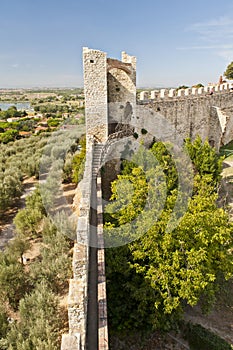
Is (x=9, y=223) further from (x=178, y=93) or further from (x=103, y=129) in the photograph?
(x=178, y=93)

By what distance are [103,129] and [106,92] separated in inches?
69.5

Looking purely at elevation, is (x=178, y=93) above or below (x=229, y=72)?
below

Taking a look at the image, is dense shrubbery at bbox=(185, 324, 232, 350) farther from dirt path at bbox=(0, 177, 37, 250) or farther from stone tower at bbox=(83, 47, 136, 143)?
stone tower at bbox=(83, 47, 136, 143)

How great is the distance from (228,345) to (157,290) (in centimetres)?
324

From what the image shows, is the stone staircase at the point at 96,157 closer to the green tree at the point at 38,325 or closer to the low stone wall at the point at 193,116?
the low stone wall at the point at 193,116

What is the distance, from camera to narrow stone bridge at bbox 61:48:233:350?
486cm

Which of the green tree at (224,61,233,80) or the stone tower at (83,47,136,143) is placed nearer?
the stone tower at (83,47,136,143)

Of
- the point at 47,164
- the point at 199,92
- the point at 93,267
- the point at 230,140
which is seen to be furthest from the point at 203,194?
the point at 230,140

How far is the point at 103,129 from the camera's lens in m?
13.2

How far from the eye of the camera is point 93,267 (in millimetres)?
6668

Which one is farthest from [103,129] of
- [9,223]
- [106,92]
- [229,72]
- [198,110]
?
[229,72]

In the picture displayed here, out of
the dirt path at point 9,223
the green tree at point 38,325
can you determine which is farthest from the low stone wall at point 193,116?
the green tree at point 38,325

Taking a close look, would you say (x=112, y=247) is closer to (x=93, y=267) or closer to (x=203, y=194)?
(x=93, y=267)

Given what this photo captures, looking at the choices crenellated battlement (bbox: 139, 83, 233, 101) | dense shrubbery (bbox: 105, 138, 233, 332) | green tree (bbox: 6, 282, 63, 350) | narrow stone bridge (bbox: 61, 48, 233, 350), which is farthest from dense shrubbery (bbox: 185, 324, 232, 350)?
crenellated battlement (bbox: 139, 83, 233, 101)
